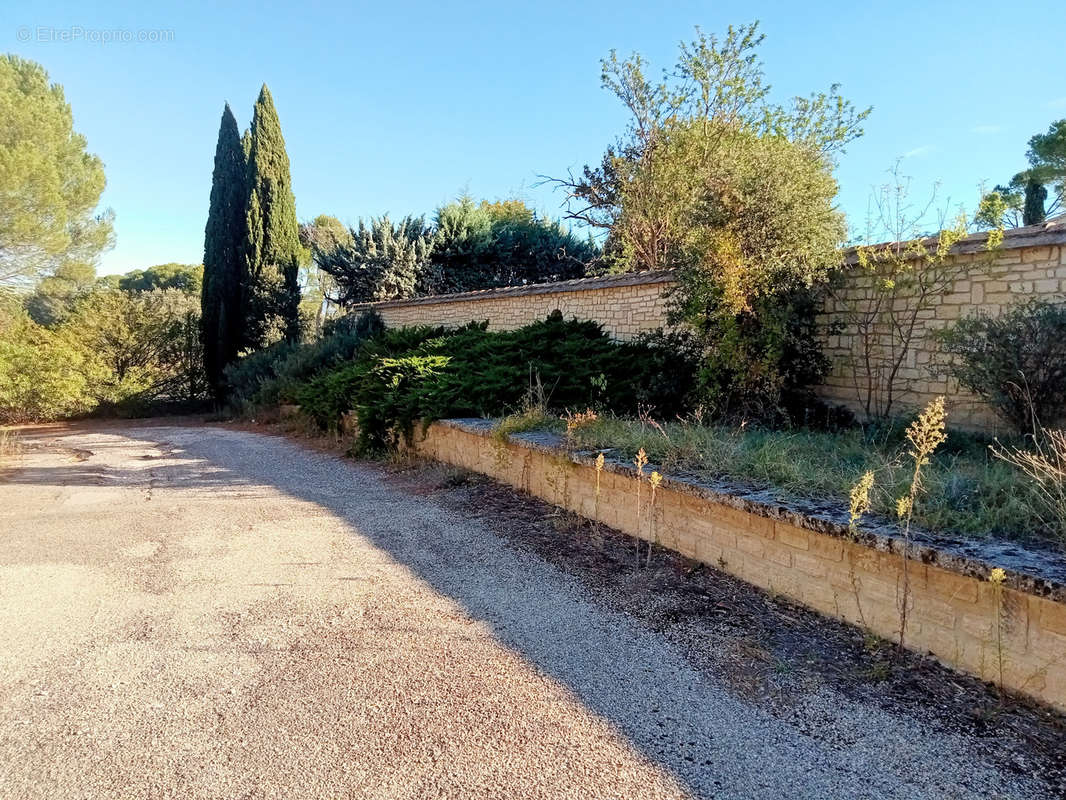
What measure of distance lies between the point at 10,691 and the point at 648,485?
356 centimetres

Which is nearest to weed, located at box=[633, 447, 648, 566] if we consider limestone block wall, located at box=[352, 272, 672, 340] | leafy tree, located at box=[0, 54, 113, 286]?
limestone block wall, located at box=[352, 272, 672, 340]

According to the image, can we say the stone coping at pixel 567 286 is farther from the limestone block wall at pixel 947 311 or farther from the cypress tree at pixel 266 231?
the cypress tree at pixel 266 231

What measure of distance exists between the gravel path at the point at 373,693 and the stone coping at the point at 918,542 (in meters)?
0.65

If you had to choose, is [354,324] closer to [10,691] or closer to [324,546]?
[324,546]

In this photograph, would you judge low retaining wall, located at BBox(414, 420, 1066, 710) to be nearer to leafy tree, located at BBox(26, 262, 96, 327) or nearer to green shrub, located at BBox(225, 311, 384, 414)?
green shrub, located at BBox(225, 311, 384, 414)

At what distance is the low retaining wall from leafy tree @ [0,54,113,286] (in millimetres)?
15274

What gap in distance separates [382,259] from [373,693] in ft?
55.1

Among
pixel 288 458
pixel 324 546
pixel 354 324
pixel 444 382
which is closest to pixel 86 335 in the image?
pixel 354 324

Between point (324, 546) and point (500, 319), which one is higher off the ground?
point (500, 319)

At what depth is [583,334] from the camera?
9664 mm

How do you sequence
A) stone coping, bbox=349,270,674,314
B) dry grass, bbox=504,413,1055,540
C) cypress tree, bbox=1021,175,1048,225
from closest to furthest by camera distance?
1. dry grass, bbox=504,413,1055,540
2. stone coping, bbox=349,270,674,314
3. cypress tree, bbox=1021,175,1048,225

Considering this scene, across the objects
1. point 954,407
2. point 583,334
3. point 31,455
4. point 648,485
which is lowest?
point 31,455

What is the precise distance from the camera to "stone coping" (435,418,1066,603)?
7.66 feet

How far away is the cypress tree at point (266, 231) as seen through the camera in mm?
17422
